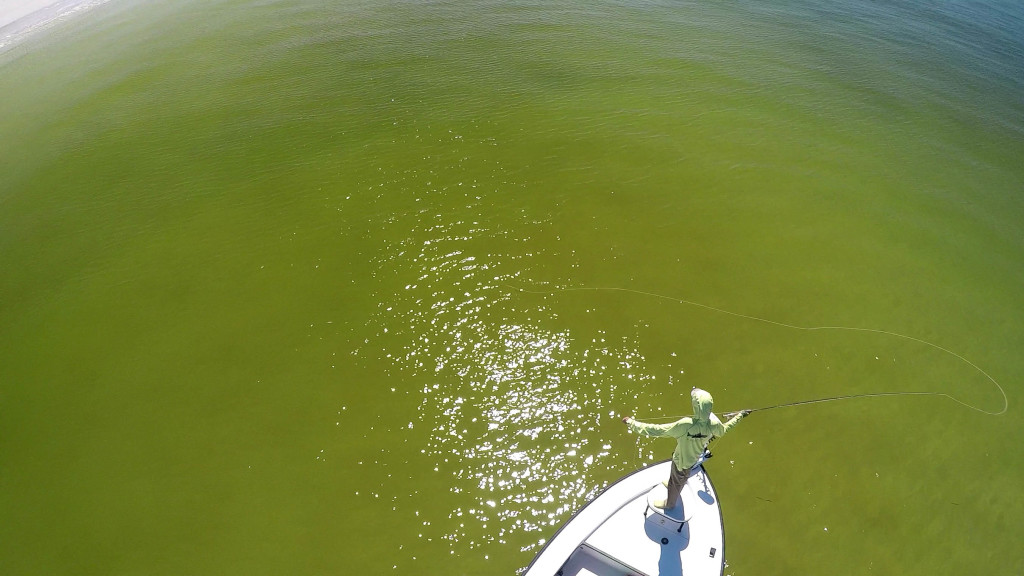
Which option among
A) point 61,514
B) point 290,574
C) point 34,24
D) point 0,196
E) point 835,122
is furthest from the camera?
point 34,24

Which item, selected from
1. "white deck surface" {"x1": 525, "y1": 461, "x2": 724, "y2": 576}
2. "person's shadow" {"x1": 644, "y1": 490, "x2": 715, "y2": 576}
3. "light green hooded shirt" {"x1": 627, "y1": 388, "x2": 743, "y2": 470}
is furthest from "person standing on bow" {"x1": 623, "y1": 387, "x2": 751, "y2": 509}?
"person's shadow" {"x1": 644, "y1": 490, "x2": 715, "y2": 576}

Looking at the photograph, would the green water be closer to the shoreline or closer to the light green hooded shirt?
the light green hooded shirt

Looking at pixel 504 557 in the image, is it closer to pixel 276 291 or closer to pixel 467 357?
pixel 467 357

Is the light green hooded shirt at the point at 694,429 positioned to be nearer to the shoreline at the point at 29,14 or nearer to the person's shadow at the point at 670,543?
the person's shadow at the point at 670,543

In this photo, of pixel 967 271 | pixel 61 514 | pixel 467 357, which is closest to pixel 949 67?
pixel 967 271

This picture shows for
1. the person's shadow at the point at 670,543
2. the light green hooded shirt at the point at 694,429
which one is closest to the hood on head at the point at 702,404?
the light green hooded shirt at the point at 694,429
